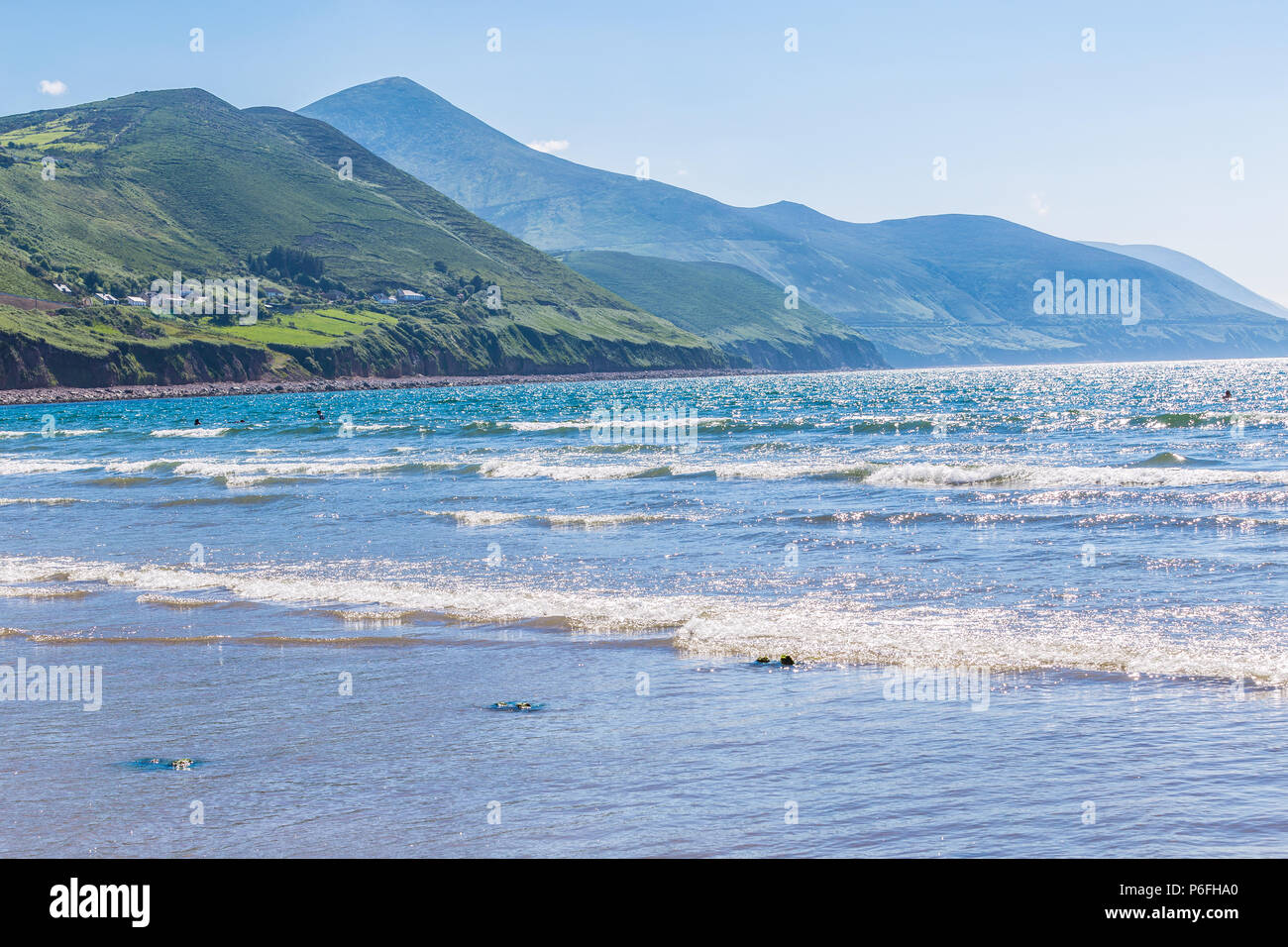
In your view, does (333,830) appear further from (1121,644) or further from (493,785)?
(1121,644)

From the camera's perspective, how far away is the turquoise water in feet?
24.8

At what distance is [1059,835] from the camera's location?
695cm

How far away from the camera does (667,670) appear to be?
41.0 ft

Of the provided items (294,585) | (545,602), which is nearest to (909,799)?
(545,602)

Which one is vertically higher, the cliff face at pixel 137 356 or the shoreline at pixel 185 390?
the cliff face at pixel 137 356

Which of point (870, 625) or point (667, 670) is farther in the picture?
point (870, 625)

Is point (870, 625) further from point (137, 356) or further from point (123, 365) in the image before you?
point (137, 356)

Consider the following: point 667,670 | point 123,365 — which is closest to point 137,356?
point 123,365

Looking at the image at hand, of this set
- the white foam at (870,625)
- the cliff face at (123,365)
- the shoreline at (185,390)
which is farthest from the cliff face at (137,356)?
the white foam at (870,625)

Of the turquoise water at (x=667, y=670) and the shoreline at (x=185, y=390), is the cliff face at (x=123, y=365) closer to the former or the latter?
the shoreline at (x=185, y=390)

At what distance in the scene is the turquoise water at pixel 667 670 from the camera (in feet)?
24.8

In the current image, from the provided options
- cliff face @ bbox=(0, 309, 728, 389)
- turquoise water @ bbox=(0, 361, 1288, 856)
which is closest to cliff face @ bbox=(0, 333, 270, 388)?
cliff face @ bbox=(0, 309, 728, 389)

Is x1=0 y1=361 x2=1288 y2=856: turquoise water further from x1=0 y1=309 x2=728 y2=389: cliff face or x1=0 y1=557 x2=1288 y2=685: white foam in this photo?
x1=0 y1=309 x2=728 y2=389: cliff face

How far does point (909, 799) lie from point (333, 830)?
3968 mm
